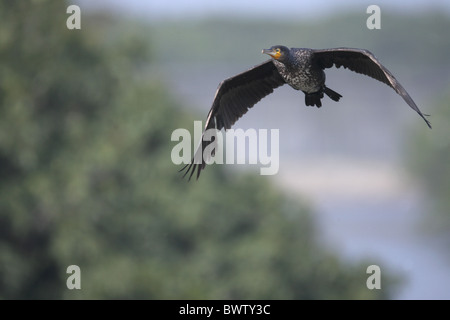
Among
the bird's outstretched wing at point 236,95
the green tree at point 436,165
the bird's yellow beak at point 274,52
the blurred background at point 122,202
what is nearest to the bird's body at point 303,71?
the bird's yellow beak at point 274,52

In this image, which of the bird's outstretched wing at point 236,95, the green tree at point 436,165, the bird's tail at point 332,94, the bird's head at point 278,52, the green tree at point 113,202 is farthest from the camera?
the green tree at point 436,165

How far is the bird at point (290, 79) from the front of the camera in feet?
33.2

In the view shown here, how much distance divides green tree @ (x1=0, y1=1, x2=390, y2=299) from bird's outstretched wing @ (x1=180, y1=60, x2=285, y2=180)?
53.9 feet

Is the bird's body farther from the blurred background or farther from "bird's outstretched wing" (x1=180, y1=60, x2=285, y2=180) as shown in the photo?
the blurred background

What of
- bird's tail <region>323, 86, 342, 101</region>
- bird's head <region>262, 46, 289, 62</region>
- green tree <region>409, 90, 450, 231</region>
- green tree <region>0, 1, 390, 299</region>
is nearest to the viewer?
bird's head <region>262, 46, 289, 62</region>

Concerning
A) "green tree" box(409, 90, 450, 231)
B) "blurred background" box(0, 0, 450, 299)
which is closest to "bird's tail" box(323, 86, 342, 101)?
"blurred background" box(0, 0, 450, 299)

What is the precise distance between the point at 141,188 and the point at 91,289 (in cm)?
770

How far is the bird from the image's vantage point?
398 inches

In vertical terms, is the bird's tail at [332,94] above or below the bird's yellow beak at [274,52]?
below

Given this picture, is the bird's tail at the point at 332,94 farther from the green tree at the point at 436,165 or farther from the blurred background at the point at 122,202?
the green tree at the point at 436,165

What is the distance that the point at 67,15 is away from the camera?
36.2 meters

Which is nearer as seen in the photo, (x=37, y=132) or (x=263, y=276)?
(x=263, y=276)
